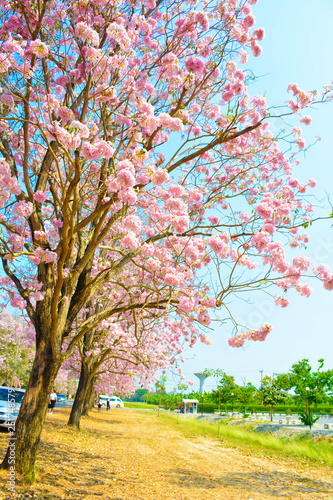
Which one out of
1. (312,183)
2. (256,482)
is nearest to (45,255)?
(312,183)

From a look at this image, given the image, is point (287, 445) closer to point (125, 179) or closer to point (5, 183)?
point (125, 179)

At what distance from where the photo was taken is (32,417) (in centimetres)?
500

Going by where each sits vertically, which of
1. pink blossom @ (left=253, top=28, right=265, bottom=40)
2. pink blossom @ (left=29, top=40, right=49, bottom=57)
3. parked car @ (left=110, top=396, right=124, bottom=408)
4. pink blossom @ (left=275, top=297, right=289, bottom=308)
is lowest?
parked car @ (left=110, top=396, right=124, bottom=408)

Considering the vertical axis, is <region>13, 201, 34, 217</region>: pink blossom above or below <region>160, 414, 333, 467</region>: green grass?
above

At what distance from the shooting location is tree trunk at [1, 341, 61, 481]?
16.0 ft

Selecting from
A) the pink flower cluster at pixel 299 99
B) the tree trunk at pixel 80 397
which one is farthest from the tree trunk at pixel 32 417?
the tree trunk at pixel 80 397

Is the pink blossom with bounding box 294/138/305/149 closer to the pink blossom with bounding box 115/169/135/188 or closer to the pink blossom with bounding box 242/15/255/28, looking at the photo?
the pink blossom with bounding box 242/15/255/28

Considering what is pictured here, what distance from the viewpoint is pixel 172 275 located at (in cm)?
541

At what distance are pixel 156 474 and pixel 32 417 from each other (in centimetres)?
367

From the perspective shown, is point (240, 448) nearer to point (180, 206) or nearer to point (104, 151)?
point (180, 206)

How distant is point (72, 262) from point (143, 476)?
454cm

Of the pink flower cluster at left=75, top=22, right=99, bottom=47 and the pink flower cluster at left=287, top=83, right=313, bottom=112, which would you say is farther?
the pink flower cluster at left=287, top=83, right=313, bottom=112

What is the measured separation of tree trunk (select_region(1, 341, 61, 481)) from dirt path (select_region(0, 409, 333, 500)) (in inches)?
8.7

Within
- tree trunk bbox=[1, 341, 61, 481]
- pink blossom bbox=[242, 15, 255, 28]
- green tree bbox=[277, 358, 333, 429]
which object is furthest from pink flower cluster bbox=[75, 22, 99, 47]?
green tree bbox=[277, 358, 333, 429]
